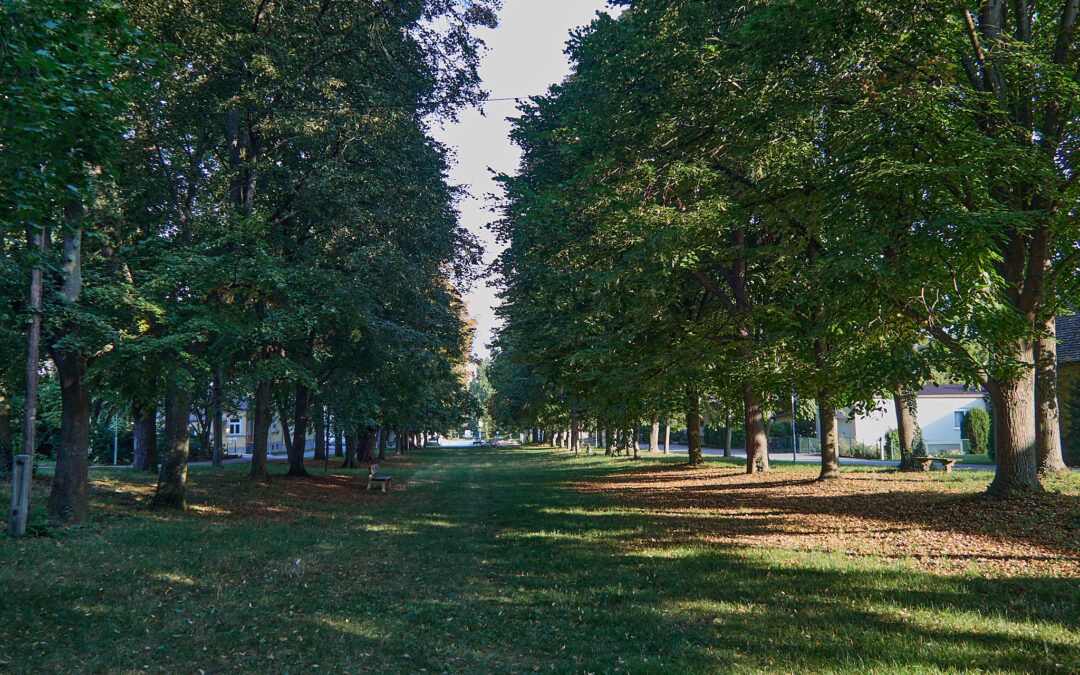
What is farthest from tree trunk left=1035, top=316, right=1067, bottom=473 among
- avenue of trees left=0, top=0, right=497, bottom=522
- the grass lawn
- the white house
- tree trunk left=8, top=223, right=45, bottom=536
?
the white house

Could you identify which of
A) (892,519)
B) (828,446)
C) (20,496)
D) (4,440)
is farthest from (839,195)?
(4,440)

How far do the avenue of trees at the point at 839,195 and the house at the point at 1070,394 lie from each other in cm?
1293

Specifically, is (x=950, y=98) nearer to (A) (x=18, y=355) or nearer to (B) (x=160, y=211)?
(B) (x=160, y=211)

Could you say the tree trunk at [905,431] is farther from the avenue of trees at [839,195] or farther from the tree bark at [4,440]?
the tree bark at [4,440]

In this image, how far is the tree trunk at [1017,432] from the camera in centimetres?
1157

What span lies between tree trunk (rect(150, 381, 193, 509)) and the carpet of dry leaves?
10.6 m

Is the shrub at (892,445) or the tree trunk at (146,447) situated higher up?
the tree trunk at (146,447)

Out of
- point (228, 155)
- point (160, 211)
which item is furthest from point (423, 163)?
point (160, 211)

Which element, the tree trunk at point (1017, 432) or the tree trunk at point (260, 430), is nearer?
the tree trunk at point (1017, 432)

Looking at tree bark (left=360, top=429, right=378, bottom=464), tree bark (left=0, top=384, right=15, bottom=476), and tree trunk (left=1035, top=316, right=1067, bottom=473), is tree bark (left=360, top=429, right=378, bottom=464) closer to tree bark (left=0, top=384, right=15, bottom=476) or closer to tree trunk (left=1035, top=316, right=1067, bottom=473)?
tree bark (left=0, top=384, right=15, bottom=476)

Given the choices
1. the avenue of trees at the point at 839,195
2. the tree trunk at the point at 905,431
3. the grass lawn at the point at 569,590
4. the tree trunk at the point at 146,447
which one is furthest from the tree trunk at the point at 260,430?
the tree trunk at the point at 905,431

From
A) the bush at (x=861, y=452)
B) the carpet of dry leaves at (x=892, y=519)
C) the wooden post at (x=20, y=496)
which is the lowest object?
the bush at (x=861, y=452)

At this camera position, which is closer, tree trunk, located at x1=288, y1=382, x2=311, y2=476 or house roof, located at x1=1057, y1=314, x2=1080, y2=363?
tree trunk, located at x1=288, y1=382, x2=311, y2=476

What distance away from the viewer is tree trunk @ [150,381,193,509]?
578 inches
